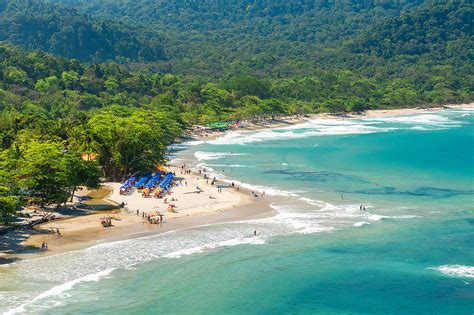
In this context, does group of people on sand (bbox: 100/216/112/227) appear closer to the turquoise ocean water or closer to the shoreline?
the shoreline

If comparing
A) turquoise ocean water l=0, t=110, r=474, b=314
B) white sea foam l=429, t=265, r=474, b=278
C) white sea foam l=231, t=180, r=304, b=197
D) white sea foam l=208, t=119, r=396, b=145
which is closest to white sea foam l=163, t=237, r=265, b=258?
turquoise ocean water l=0, t=110, r=474, b=314

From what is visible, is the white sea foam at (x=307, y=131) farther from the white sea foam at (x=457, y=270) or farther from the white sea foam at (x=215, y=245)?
the white sea foam at (x=457, y=270)

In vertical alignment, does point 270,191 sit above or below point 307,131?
below

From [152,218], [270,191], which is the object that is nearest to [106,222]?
[152,218]

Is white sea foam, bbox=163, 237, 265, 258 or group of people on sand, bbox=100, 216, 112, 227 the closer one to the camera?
white sea foam, bbox=163, 237, 265, 258

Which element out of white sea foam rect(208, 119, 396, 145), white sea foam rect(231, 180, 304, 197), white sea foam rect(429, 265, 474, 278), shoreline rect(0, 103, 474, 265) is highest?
white sea foam rect(208, 119, 396, 145)

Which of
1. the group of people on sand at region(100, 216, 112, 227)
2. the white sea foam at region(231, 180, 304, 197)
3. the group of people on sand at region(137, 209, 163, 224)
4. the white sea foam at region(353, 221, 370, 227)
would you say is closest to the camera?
the group of people on sand at region(100, 216, 112, 227)

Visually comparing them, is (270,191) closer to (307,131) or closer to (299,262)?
(299,262)
